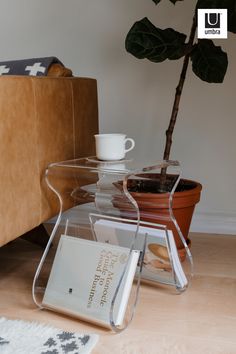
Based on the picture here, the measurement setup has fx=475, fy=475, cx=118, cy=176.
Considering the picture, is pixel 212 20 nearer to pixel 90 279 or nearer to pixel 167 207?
pixel 167 207

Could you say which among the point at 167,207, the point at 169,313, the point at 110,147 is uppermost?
the point at 110,147

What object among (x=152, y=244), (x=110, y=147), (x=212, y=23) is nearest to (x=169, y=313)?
(x=152, y=244)

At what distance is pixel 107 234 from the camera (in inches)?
58.5

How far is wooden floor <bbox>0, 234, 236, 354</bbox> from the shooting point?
47.6 inches

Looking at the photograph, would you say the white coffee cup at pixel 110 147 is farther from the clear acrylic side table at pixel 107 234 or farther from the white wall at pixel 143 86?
the white wall at pixel 143 86

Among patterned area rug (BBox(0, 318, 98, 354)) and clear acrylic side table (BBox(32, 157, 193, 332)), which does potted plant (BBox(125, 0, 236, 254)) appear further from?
patterned area rug (BBox(0, 318, 98, 354))

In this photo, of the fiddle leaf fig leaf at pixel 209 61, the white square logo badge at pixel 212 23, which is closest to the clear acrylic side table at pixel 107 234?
the fiddle leaf fig leaf at pixel 209 61

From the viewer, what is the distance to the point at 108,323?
127cm

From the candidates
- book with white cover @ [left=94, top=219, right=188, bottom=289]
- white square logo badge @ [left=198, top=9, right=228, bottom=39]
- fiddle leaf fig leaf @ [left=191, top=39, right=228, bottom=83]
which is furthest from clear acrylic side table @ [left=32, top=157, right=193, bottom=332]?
white square logo badge @ [left=198, top=9, right=228, bottom=39]

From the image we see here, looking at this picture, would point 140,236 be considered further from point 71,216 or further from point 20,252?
point 20,252

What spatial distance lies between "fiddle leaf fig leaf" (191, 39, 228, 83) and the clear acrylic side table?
0.36 meters

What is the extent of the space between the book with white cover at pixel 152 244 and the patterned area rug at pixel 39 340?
323 millimetres

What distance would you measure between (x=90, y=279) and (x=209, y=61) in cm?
85

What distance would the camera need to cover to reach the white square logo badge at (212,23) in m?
1.59
